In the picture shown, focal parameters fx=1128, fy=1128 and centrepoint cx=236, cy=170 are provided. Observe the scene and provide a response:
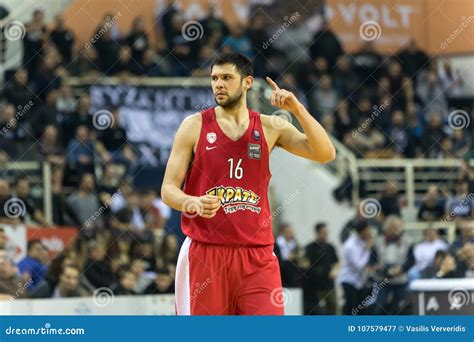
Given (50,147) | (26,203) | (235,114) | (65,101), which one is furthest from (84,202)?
(235,114)

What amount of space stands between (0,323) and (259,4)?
11341mm

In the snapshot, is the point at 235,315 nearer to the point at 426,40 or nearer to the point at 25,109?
the point at 25,109

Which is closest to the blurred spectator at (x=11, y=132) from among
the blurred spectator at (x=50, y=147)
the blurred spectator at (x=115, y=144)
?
the blurred spectator at (x=50, y=147)

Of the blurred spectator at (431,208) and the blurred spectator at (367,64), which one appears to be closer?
the blurred spectator at (431,208)

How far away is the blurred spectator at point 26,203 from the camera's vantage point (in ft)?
47.7

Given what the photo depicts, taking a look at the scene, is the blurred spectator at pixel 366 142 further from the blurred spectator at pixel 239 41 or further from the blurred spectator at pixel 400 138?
the blurred spectator at pixel 239 41

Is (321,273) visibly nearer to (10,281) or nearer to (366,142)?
(366,142)

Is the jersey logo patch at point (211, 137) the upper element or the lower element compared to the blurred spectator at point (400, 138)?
lower

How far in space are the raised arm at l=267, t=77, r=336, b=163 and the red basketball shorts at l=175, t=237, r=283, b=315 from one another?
78 centimetres

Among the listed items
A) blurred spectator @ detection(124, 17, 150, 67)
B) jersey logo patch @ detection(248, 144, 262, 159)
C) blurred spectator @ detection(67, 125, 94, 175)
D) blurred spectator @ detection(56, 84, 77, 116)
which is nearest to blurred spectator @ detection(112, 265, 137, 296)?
blurred spectator @ detection(67, 125, 94, 175)

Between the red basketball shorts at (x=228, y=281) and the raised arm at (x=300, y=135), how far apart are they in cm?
Result: 78

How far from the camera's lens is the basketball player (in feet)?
25.7

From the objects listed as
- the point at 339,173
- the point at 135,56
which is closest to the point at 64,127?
the point at 135,56

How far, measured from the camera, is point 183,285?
7965 millimetres
